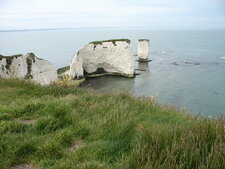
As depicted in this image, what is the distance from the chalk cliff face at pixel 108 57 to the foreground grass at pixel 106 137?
35559 mm

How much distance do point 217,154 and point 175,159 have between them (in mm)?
554

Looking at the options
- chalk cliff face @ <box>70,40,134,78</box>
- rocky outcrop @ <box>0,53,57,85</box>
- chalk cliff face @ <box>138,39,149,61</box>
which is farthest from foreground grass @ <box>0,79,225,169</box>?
chalk cliff face @ <box>138,39,149,61</box>

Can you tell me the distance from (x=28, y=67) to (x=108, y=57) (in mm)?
19250

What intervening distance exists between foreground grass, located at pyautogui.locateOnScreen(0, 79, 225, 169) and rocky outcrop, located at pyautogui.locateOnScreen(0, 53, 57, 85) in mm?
17437

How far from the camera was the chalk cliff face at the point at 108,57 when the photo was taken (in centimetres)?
4206

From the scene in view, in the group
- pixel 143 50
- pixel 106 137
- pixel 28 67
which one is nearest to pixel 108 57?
pixel 143 50

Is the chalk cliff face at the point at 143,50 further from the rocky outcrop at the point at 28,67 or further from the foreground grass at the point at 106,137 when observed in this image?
the foreground grass at the point at 106,137

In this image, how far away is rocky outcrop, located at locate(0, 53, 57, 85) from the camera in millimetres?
22797

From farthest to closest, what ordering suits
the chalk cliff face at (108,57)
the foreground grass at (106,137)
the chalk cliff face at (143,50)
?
the chalk cliff face at (143,50), the chalk cliff face at (108,57), the foreground grass at (106,137)

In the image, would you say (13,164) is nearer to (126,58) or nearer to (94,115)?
(94,115)

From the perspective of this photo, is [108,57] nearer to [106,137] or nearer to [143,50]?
[143,50]

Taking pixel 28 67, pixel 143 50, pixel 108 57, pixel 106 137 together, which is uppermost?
pixel 143 50

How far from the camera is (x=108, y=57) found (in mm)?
43000

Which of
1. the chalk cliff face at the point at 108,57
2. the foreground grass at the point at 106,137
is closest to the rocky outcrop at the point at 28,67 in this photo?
the chalk cliff face at the point at 108,57
